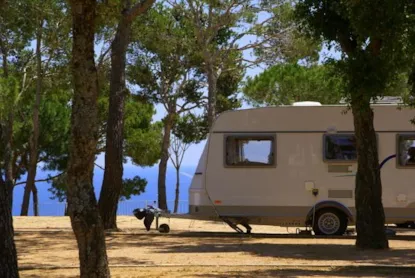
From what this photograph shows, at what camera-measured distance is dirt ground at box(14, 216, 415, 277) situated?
10227mm

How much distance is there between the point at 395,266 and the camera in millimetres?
10523

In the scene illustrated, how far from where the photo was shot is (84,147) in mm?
7594

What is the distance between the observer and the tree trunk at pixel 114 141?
55.6 ft

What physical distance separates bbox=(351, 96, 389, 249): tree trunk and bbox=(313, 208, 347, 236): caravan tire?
3439 mm

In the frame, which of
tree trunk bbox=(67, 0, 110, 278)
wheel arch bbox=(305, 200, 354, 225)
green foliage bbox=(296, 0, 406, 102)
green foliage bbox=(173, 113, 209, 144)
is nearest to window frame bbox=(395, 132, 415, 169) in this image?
wheel arch bbox=(305, 200, 354, 225)

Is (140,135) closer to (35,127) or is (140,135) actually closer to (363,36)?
(35,127)

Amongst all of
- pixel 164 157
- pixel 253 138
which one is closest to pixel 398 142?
pixel 253 138

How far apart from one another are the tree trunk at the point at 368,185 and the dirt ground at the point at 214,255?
365 mm

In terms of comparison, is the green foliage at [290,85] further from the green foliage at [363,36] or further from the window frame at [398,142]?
the green foliage at [363,36]

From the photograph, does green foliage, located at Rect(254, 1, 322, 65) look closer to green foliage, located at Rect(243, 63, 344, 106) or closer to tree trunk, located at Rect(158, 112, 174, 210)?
green foliage, located at Rect(243, 63, 344, 106)

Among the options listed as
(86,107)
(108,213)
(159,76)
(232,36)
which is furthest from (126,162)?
(86,107)

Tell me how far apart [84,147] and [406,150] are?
9898 millimetres

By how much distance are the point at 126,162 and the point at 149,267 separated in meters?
25.2

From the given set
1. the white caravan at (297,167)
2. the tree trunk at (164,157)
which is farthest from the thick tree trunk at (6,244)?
the tree trunk at (164,157)
